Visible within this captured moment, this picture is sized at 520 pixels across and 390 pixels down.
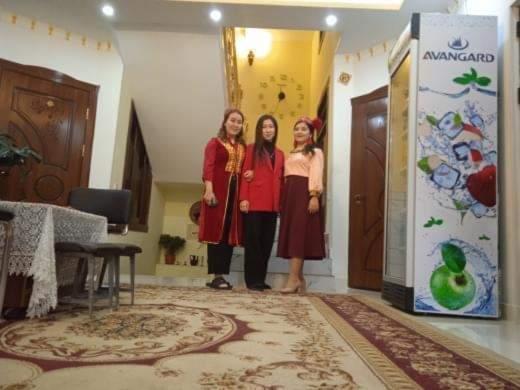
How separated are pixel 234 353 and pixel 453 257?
1.78 m

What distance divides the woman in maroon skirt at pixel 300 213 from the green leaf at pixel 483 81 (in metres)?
1.21

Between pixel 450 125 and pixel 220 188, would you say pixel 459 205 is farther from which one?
pixel 220 188

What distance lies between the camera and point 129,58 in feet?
15.8

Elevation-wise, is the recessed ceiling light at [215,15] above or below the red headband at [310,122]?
above

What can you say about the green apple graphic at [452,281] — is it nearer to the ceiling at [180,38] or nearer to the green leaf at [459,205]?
the green leaf at [459,205]

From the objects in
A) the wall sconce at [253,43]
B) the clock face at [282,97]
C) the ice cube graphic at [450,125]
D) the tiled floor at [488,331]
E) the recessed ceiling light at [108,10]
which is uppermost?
the wall sconce at [253,43]

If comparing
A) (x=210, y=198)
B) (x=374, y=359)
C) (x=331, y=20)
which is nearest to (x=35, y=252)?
(x=374, y=359)

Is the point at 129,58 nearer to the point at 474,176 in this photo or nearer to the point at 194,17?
the point at 194,17

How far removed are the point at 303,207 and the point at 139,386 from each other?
92.6 inches

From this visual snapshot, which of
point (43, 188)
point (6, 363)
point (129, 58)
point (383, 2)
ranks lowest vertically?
point (6, 363)

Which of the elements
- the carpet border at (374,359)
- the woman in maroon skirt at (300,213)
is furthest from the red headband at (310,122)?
the carpet border at (374,359)

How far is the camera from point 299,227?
316 centimetres

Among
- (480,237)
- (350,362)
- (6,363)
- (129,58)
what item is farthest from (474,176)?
(129,58)

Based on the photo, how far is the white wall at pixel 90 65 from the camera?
14.9 ft
